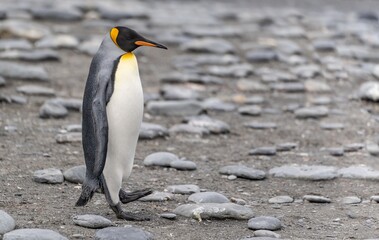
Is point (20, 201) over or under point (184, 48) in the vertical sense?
under

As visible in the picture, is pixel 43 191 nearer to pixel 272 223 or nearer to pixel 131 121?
pixel 131 121

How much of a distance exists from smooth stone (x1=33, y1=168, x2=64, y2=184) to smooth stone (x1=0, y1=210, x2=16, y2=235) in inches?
30.2

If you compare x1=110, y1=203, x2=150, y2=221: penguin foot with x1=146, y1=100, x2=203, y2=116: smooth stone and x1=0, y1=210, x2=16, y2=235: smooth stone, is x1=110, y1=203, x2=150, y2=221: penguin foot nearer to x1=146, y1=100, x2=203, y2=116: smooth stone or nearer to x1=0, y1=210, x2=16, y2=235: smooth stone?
x1=0, y1=210, x2=16, y2=235: smooth stone

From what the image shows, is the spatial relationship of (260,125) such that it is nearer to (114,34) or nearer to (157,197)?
(157,197)

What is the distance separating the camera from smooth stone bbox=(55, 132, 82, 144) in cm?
479

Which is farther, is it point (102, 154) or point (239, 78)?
point (239, 78)

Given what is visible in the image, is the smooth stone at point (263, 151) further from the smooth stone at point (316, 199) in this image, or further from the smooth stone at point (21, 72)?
the smooth stone at point (21, 72)

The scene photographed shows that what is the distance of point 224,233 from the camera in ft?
10.7

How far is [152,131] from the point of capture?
5066 millimetres

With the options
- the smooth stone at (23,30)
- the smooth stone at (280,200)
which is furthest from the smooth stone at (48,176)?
the smooth stone at (23,30)

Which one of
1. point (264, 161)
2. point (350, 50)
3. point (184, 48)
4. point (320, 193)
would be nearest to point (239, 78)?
point (184, 48)

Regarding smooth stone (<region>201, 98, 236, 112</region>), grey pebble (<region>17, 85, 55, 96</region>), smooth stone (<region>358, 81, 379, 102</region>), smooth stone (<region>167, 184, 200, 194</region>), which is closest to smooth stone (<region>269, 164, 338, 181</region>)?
smooth stone (<region>167, 184, 200, 194</region>)

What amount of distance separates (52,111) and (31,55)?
1.47 metres

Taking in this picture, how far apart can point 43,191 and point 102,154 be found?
22.1 inches
